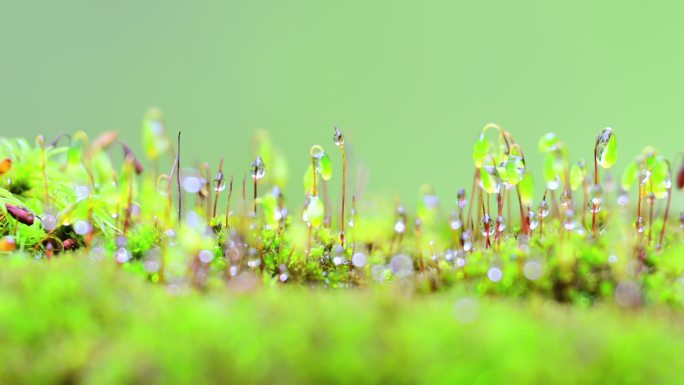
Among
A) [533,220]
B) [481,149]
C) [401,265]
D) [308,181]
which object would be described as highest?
[481,149]

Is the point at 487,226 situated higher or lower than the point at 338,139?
lower

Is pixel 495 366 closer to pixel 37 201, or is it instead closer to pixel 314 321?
pixel 314 321

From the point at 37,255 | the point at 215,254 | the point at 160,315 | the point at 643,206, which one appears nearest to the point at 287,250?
the point at 215,254

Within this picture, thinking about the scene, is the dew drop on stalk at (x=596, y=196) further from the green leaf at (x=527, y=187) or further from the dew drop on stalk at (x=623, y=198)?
the green leaf at (x=527, y=187)

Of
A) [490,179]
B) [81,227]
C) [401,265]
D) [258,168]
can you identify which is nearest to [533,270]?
[490,179]

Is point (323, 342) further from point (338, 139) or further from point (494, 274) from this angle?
point (338, 139)

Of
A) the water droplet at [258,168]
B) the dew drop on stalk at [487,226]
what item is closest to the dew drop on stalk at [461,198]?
the dew drop on stalk at [487,226]

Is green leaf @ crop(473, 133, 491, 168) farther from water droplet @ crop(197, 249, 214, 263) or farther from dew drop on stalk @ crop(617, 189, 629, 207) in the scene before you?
water droplet @ crop(197, 249, 214, 263)
